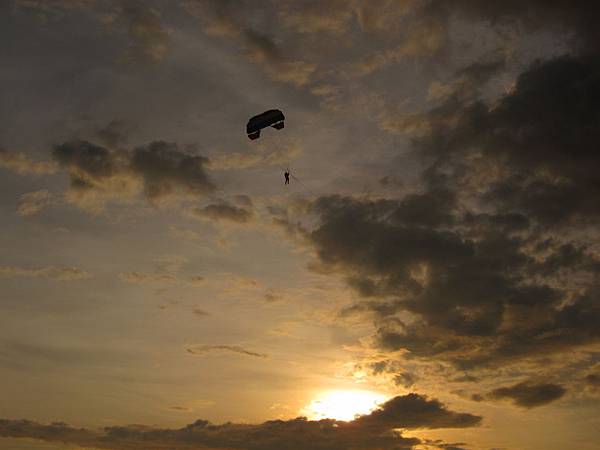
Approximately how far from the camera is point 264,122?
8512 centimetres

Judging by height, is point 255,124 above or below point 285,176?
above

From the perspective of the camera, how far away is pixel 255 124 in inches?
3406

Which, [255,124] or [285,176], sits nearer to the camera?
[285,176]

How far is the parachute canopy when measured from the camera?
275 feet

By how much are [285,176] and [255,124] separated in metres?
14.1

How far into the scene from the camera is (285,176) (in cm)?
7844

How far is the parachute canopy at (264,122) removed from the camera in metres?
83.9
